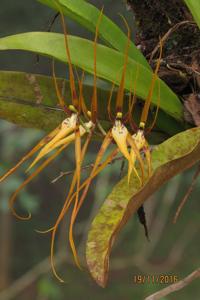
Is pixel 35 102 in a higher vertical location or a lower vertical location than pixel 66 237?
higher

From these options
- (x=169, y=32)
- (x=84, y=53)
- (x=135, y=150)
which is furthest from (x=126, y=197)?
(x=169, y=32)

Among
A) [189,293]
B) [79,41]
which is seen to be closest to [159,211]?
[189,293]

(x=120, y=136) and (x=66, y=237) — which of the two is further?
(x=66, y=237)

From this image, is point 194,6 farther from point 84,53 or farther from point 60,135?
point 60,135

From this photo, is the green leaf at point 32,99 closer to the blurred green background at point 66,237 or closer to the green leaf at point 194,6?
the green leaf at point 194,6

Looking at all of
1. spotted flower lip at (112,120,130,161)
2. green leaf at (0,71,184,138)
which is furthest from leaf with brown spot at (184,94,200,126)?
spotted flower lip at (112,120,130,161)

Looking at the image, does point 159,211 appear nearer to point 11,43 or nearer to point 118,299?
point 118,299

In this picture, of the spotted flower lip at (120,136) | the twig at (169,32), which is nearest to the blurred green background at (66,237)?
the twig at (169,32)
